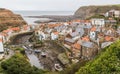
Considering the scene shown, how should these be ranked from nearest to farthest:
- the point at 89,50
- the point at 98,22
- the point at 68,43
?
the point at 89,50 → the point at 68,43 → the point at 98,22

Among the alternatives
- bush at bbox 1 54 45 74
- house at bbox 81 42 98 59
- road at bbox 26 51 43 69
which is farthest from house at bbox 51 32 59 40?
bush at bbox 1 54 45 74

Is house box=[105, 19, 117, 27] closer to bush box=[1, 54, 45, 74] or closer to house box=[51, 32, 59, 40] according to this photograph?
house box=[51, 32, 59, 40]

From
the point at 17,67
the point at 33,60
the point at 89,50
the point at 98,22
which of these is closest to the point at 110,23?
the point at 98,22

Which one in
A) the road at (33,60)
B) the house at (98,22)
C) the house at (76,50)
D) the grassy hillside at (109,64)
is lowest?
the road at (33,60)

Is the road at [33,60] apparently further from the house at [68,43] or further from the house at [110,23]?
the house at [110,23]

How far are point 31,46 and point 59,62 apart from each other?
1620cm

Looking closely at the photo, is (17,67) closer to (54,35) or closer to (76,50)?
(76,50)

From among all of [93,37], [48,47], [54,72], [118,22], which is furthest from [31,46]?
[118,22]

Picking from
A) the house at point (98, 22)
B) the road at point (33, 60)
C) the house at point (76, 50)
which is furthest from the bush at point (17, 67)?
the house at point (98, 22)

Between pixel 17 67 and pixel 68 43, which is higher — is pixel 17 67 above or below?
above

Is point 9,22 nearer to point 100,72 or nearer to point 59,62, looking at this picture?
point 59,62


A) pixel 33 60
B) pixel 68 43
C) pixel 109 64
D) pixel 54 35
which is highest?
pixel 109 64

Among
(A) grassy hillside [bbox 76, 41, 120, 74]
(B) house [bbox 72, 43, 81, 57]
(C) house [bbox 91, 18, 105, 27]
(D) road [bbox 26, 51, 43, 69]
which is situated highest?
(A) grassy hillside [bbox 76, 41, 120, 74]

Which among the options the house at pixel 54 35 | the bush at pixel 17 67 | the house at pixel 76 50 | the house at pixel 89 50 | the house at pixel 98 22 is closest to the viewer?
the bush at pixel 17 67
